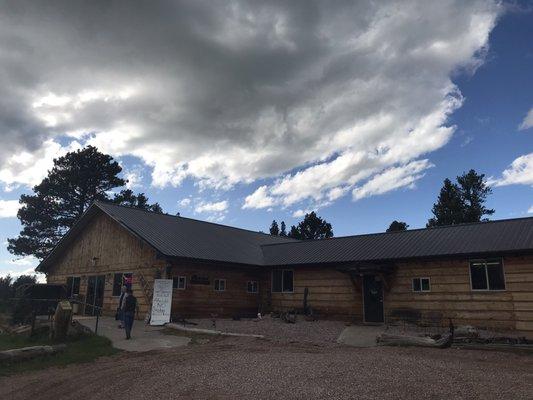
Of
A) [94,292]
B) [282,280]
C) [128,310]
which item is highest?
[282,280]

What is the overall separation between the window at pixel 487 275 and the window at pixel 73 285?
72.0ft

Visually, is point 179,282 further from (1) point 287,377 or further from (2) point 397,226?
(2) point 397,226

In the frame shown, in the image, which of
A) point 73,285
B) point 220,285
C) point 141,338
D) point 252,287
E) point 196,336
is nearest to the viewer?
point 141,338

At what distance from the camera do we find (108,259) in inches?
988

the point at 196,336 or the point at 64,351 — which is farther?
the point at 196,336

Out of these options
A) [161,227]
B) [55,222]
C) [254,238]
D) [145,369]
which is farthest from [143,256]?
[55,222]

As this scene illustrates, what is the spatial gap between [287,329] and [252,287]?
7.41m

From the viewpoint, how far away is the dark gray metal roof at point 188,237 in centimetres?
2239

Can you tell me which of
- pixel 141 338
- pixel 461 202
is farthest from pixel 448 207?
pixel 141 338

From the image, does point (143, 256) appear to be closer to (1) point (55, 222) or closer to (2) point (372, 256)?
(2) point (372, 256)

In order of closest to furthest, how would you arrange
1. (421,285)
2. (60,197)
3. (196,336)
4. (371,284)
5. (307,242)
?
(196,336)
(421,285)
(371,284)
(307,242)
(60,197)

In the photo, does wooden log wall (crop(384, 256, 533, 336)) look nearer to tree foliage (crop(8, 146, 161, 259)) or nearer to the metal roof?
the metal roof

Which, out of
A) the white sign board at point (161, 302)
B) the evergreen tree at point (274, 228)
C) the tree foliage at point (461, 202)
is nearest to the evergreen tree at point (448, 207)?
the tree foliage at point (461, 202)

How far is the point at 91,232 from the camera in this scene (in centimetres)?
2717
